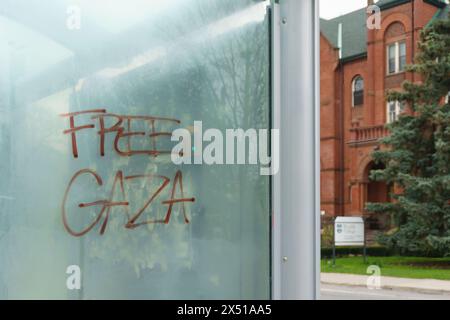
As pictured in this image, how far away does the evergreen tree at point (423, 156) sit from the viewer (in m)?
18.2

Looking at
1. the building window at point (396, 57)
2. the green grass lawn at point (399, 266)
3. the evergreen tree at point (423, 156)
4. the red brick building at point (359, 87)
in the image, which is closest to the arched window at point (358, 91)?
the red brick building at point (359, 87)

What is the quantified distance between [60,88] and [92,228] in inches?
16.7

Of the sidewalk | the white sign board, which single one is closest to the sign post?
the white sign board

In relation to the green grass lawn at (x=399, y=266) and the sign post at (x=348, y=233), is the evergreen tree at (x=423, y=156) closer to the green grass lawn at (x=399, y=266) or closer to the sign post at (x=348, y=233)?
the green grass lawn at (x=399, y=266)

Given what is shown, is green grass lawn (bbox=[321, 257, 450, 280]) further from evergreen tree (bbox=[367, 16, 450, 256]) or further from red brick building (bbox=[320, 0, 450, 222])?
red brick building (bbox=[320, 0, 450, 222])

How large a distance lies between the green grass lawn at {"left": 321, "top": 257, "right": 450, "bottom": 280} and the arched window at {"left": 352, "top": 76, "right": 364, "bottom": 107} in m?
12.9

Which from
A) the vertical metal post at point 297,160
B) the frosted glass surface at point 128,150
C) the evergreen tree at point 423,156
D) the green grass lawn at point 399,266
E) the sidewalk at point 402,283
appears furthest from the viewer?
the evergreen tree at point 423,156

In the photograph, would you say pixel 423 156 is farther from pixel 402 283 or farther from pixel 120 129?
pixel 120 129

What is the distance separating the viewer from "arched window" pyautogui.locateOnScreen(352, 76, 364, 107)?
30641 mm

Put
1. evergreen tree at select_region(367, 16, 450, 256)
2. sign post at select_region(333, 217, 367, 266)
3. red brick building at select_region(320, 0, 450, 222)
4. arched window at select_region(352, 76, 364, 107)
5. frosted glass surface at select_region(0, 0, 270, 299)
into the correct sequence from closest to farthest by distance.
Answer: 1. frosted glass surface at select_region(0, 0, 270, 299)
2. evergreen tree at select_region(367, 16, 450, 256)
3. sign post at select_region(333, 217, 367, 266)
4. red brick building at select_region(320, 0, 450, 222)
5. arched window at select_region(352, 76, 364, 107)

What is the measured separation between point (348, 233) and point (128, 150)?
18.9m

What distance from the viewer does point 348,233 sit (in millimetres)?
20062

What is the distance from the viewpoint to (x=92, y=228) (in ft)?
5.83
